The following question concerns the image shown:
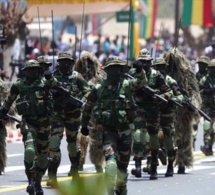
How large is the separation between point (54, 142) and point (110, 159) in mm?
2600

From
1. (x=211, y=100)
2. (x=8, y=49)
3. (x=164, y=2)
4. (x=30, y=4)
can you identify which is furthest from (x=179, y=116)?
(x=164, y=2)

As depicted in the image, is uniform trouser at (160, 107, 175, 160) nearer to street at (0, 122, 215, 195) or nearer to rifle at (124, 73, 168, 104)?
street at (0, 122, 215, 195)

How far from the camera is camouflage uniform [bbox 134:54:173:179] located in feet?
49.3

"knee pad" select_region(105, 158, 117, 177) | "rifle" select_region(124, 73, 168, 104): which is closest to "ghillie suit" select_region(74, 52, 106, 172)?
"rifle" select_region(124, 73, 168, 104)

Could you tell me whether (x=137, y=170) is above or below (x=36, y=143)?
below

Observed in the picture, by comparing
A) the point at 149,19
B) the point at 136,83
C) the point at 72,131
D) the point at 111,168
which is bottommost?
the point at 111,168

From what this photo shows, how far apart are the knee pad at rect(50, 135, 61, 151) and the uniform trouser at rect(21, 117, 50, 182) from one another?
82 cm

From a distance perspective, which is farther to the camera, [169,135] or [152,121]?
[169,135]

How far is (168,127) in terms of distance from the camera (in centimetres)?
1595

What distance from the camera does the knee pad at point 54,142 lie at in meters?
14.2

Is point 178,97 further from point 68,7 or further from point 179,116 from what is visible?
point 68,7

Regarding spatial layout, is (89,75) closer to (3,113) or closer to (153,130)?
(153,130)

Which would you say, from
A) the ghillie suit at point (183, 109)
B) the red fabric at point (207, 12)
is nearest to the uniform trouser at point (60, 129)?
the ghillie suit at point (183, 109)

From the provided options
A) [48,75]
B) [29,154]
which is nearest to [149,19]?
[48,75]
